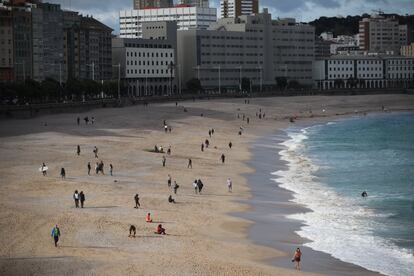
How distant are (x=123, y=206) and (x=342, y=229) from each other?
10395 mm

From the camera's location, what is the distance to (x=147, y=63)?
186625mm

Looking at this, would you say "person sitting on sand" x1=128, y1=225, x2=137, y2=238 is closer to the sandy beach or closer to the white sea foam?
the sandy beach

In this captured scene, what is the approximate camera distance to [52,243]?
33.4 m

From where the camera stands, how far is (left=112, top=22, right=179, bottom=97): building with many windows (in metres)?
184

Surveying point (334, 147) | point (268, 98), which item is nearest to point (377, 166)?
point (334, 147)

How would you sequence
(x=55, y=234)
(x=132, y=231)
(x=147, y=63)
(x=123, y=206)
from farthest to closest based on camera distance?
(x=147, y=63), (x=123, y=206), (x=132, y=231), (x=55, y=234)

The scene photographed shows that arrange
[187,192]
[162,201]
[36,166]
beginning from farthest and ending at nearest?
1. [36,166]
2. [187,192]
3. [162,201]

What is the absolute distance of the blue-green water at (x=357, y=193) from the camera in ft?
122

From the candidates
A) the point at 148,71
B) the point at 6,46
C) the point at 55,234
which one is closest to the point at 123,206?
the point at 55,234

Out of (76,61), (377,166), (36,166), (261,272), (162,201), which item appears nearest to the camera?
(261,272)

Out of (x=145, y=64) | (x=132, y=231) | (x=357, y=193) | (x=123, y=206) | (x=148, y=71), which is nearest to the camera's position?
(x=132, y=231)

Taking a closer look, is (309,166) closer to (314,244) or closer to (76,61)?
(314,244)

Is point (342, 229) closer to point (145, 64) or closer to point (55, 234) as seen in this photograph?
point (55, 234)

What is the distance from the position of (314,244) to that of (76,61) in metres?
141
